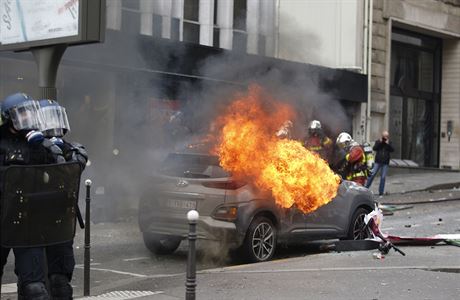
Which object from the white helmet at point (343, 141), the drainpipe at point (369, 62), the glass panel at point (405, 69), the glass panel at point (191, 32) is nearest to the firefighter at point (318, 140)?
the white helmet at point (343, 141)

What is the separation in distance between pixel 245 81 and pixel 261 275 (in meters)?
4.88

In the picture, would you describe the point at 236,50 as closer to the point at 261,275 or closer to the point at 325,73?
the point at 325,73

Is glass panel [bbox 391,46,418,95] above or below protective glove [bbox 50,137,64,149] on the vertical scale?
above

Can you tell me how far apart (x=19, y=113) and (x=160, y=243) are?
4352 mm

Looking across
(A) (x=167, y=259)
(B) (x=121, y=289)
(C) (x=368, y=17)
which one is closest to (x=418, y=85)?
(C) (x=368, y=17)

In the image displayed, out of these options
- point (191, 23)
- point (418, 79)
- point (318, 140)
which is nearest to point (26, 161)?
point (318, 140)

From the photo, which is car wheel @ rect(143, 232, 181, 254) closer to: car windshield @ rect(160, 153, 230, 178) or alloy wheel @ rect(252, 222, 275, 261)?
car windshield @ rect(160, 153, 230, 178)

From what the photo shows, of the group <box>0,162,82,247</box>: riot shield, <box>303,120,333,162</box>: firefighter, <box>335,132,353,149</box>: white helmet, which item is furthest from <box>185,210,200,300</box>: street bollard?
<box>335,132,353,149</box>: white helmet

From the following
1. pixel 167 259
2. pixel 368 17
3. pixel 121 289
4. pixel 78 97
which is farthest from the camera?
pixel 368 17

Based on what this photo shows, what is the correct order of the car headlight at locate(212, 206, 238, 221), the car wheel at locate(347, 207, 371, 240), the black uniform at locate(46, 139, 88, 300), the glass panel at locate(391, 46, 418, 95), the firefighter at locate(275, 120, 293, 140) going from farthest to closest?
the glass panel at locate(391, 46, 418, 95) < the car wheel at locate(347, 207, 371, 240) < the firefighter at locate(275, 120, 293, 140) < the car headlight at locate(212, 206, 238, 221) < the black uniform at locate(46, 139, 88, 300)

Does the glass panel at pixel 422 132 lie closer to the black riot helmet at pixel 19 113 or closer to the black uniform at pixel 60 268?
the black uniform at pixel 60 268

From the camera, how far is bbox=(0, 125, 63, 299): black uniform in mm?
4270

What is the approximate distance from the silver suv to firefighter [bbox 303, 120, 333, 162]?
Answer: 1941mm

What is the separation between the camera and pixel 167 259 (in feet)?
27.7
